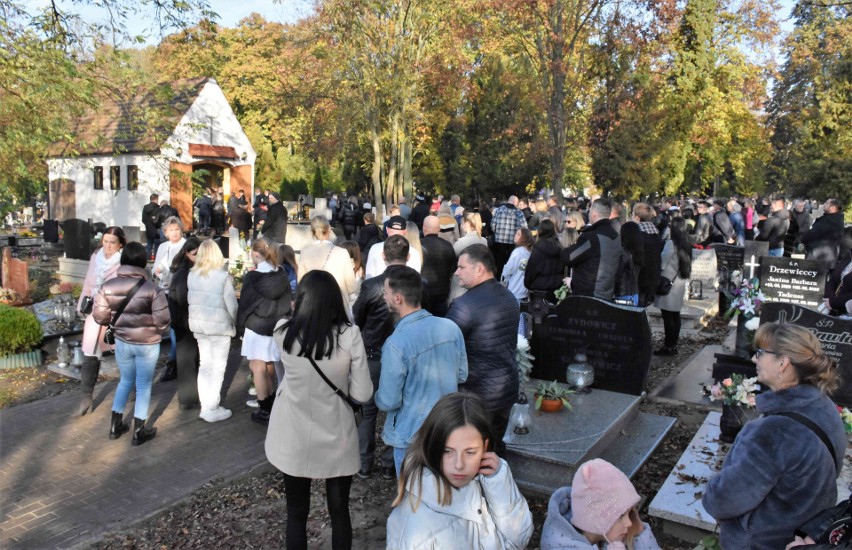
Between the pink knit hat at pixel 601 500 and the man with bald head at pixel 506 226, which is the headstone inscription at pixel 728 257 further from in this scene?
the pink knit hat at pixel 601 500

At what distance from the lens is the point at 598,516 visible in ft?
8.32

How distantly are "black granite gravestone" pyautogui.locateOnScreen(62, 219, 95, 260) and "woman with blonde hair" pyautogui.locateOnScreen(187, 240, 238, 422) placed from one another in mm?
10953

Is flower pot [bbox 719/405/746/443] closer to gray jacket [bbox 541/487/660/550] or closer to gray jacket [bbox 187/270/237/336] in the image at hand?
gray jacket [bbox 541/487/660/550]

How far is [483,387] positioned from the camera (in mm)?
4848

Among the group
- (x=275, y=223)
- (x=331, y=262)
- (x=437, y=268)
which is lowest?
(x=437, y=268)

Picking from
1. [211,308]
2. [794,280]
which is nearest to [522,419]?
[211,308]

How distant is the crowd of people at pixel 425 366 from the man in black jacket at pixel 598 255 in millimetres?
18

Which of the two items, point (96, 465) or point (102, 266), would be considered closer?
point (96, 465)

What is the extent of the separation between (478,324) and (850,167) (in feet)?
115

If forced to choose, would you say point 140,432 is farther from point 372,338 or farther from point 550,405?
point 550,405

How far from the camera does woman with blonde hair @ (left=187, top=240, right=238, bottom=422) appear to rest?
6934mm

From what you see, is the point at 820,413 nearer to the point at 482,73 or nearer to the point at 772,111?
the point at 482,73

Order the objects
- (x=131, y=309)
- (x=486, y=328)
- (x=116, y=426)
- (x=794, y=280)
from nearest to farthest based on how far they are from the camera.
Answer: (x=486, y=328), (x=131, y=309), (x=116, y=426), (x=794, y=280)

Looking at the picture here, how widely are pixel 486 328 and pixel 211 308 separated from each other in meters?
3.37
